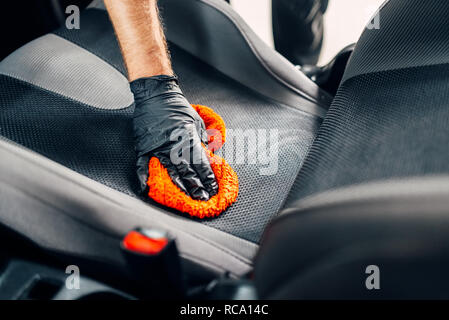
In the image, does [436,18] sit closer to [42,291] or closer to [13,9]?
[42,291]

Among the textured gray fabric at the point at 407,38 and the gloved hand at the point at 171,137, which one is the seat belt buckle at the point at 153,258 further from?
the textured gray fabric at the point at 407,38

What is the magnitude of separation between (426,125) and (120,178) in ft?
1.64

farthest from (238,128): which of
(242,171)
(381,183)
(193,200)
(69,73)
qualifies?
(381,183)

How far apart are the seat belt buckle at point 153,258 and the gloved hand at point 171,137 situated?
0.83 ft

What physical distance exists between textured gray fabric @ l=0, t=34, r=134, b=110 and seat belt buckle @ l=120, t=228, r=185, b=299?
43 cm

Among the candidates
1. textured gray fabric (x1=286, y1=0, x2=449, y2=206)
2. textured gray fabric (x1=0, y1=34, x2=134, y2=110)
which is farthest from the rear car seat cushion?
textured gray fabric (x1=286, y1=0, x2=449, y2=206)

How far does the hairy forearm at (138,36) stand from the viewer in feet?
2.56

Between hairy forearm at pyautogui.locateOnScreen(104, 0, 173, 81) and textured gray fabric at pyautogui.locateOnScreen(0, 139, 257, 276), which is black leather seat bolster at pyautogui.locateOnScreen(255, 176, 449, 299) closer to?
textured gray fabric at pyautogui.locateOnScreen(0, 139, 257, 276)

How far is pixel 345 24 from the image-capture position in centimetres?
155

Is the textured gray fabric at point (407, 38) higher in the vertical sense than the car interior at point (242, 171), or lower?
higher

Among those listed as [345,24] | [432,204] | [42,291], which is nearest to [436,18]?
[432,204]

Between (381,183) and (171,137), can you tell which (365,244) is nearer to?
(381,183)

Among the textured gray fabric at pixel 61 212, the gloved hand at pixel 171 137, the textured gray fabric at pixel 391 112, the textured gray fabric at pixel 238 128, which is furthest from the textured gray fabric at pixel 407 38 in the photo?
the textured gray fabric at pixel 61 212

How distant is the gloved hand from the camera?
72cm
